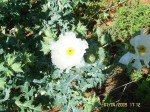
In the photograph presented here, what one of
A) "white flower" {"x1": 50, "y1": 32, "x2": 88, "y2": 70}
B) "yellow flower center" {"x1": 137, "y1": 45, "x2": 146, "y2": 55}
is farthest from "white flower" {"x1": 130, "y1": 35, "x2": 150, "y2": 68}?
"white flower" {"x1": 50, "y1": 32, "x2": 88, "y2": 70}

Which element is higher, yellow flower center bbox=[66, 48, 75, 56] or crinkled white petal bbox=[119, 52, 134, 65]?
yellow flower center bbox=[66, 48, 75, 56]

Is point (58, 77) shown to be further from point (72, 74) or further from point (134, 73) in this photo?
point (134, 73)

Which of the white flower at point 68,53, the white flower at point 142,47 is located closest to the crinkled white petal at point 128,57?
the white flower at point 142,47

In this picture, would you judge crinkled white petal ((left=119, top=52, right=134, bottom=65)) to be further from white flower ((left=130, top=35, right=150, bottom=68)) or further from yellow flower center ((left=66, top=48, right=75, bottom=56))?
yellow flower center ((left=66, top=48, right=75, bottom=56))

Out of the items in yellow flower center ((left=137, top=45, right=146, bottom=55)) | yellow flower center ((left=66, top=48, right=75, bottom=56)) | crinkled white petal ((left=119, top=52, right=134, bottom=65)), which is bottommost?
crinkled white petal ((left=119, top=52, right=134, bottom=65))

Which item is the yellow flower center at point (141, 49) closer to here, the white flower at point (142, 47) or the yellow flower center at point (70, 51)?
the white flower at point (142, 47)

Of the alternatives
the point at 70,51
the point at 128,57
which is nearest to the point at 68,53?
the point at 70,51
